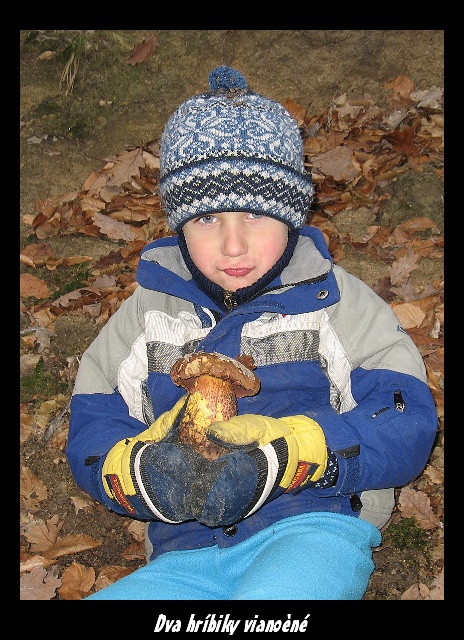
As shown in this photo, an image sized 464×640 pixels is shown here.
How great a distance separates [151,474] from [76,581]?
1532 millimetres

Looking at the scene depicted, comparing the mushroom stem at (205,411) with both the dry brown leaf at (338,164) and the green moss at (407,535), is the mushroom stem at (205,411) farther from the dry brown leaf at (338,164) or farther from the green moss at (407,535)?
the dry brown leaf at (338,164)

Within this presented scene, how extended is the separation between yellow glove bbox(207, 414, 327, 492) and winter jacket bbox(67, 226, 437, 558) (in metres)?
0.11

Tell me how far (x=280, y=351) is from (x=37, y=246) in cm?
330

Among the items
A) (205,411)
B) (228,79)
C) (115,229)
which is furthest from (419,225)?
(205,411)

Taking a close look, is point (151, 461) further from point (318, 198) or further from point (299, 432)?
point (318, 198)

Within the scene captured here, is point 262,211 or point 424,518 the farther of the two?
point 424,518

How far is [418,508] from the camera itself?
3.63 m

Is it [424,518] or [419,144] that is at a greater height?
[419,144]

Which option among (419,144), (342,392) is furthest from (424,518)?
(419,144)

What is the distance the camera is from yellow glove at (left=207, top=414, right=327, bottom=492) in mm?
2369

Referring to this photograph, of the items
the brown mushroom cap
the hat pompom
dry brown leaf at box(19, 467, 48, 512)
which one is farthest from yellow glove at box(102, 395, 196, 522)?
the hat pompom

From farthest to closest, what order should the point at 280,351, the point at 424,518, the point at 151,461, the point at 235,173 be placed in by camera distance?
the point at 424,518 → the point at 280,351 → the point at 235,173 → the point at 151,461

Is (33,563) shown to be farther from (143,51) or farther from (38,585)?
(143,51)

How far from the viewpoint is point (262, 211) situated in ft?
9.19
